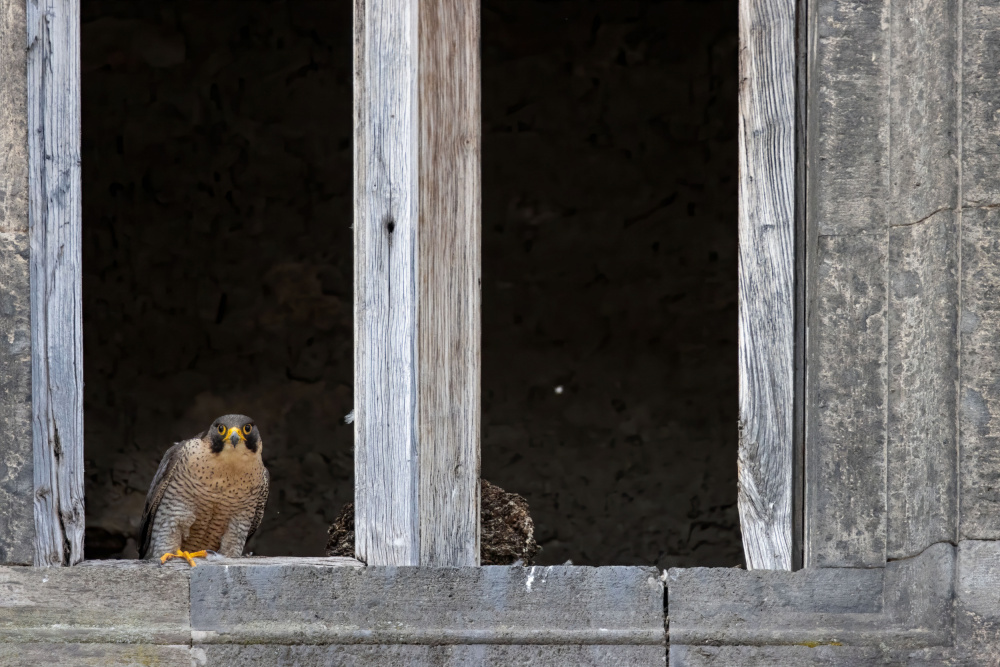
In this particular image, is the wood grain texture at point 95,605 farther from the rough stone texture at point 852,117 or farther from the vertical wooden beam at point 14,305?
the rough stone texture at point 852,117

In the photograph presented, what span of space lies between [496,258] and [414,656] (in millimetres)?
3405

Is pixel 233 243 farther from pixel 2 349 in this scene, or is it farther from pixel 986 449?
pixel 986 449

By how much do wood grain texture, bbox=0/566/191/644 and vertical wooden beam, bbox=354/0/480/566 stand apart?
40 centimetres

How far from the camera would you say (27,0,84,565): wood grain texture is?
2.65 meters

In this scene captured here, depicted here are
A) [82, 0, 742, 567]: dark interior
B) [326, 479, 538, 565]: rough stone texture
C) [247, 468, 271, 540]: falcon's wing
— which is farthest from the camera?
[82, 0, 742, 567]: dark interior

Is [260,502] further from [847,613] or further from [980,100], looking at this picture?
[980,100]

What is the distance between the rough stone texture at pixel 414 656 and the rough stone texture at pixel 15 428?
1.44 ft

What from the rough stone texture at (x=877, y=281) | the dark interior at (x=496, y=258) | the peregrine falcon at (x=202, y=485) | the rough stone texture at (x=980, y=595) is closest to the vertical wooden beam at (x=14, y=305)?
the peregrine falcon at (x=202, y=485)

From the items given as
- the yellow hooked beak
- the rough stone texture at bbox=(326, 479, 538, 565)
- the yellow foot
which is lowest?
the rough stone texture at bbox=(326, 479, 538, 565)

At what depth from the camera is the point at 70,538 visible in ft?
8.82

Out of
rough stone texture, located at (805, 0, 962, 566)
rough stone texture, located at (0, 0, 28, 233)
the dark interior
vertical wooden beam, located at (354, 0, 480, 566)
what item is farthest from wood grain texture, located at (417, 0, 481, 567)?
the dark interior

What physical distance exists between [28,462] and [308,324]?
3.26 m

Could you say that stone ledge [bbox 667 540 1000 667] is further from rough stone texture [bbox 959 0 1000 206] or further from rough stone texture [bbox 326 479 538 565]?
rough stone texture [bbox 326 479 538 565]

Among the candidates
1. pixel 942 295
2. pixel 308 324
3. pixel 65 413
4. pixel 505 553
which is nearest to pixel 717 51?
pixel 308 324
